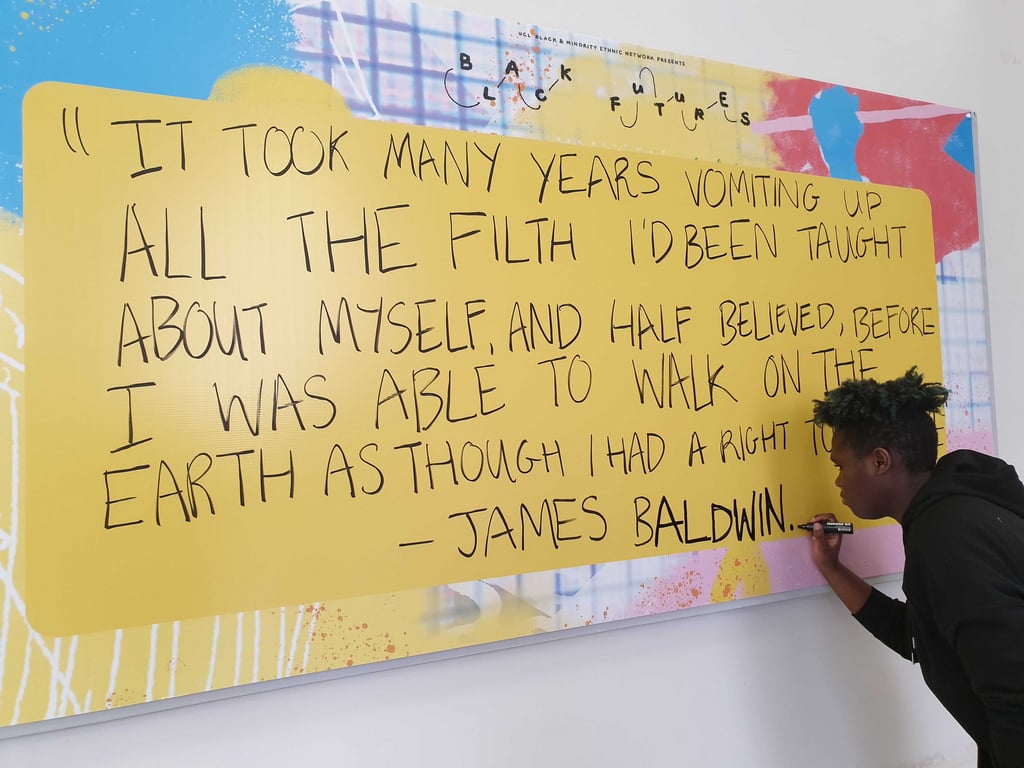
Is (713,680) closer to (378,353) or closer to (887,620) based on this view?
(887,620)

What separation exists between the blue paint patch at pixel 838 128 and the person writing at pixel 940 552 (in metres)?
0.47

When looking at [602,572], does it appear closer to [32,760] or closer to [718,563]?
[718,563]

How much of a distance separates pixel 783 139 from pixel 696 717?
1.13 meters

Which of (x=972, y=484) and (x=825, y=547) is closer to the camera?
(x=972, y=484)

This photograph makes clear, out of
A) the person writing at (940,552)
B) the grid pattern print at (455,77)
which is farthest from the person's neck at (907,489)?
the grid pattern print at (455,77)

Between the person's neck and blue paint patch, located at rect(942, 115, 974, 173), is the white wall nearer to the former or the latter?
blue paint patch, located at rect(942, 115, 974, 173)

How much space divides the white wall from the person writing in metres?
0.19

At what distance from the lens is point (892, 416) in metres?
1.34

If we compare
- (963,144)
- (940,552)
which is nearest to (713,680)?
(940,552)

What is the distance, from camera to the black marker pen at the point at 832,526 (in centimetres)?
141

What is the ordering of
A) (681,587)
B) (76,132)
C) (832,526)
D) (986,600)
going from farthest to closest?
Result: (832,526) → (681,587) → (986,600) → (76,132)

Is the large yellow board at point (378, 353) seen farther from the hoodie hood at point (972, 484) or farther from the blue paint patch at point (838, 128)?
the hoodie hood at point (972, 484)

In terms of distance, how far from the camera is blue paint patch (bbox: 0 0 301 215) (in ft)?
3.08

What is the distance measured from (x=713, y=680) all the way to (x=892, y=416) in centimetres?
58
